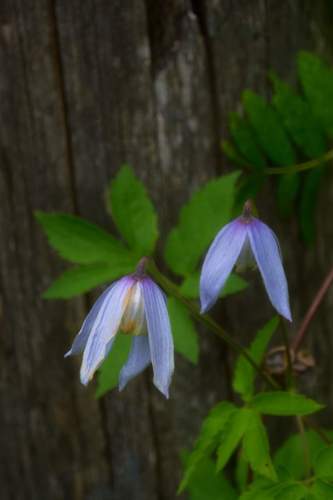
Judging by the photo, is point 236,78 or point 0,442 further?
point 0,442

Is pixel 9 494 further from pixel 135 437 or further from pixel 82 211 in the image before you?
pixel 82 211

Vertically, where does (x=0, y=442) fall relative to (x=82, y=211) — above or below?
below

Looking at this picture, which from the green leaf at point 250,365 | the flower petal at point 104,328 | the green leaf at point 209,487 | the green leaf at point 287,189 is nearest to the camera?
the flower petal at point 104,328

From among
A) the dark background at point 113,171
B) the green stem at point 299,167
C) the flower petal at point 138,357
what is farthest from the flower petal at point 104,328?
the green stem at point 299,167

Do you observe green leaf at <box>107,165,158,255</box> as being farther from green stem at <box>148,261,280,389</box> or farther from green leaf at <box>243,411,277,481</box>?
green leaf at <box>243,411,277,481</box>

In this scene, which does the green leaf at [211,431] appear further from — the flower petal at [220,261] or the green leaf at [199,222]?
the green leaf at [199,222]

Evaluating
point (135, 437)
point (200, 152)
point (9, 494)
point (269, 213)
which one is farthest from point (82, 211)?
point (9, 494)

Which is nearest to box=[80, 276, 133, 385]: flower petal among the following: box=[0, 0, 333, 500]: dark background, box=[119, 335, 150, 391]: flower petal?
box=[119, 335, 150, 391]: flower petal
